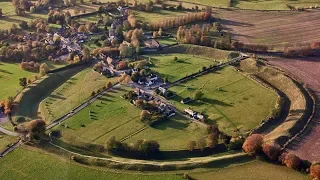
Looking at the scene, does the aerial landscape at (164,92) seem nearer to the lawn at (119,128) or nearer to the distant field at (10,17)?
the lawn at (119,128)

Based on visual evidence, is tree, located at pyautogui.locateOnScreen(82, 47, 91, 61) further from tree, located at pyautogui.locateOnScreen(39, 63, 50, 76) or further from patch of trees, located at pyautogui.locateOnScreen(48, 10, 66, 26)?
patch of trees, located at pyautogui.locateOnScreen(48, 10, 66, 26)

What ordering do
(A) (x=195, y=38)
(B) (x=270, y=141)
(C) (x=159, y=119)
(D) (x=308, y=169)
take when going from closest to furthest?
(D) (x=308, y=169), (B) (x=270, y=141), (C) (x=159, y=119), (A) (x=195, y=38)

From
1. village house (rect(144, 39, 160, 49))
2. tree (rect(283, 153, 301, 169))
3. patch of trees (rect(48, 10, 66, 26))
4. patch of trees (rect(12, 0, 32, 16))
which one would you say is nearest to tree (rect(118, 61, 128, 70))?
village house (rect(144, 39, 160, 49))

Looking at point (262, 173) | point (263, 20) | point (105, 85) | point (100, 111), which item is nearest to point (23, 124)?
point (100, 111)

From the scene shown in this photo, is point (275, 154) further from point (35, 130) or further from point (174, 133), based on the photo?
point (35, 130)

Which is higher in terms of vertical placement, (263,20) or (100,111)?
A: (263,20)

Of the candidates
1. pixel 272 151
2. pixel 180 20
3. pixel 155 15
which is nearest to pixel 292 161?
pixel 272 151

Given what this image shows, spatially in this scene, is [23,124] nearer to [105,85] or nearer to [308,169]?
[105,85]
